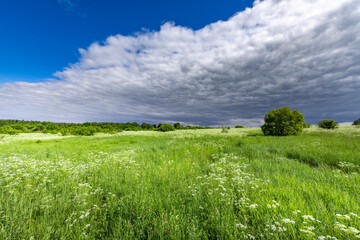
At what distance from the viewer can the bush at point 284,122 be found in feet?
74.0

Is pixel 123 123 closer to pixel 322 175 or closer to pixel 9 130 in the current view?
pixel 9 130

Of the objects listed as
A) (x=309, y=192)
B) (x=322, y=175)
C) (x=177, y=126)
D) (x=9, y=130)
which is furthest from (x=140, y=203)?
(x=177, y=126)

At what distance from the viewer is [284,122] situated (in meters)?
22.8

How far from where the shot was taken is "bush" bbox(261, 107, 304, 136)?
22.5 metres

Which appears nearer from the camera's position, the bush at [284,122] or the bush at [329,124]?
the bush at [284,122]

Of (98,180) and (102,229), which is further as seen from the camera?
(98,180)

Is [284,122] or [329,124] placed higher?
[329,124]

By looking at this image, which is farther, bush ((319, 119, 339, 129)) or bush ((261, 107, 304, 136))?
bush ((319, 119, 339, 129))

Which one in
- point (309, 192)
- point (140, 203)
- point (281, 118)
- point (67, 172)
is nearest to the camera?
point (140, 203)

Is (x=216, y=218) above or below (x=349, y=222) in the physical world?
below

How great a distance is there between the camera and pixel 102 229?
8.57 ft

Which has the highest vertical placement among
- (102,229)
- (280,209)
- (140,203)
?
(280,209)

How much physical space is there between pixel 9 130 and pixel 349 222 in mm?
55742

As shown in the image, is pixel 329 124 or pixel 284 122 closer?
pixel 284 122
